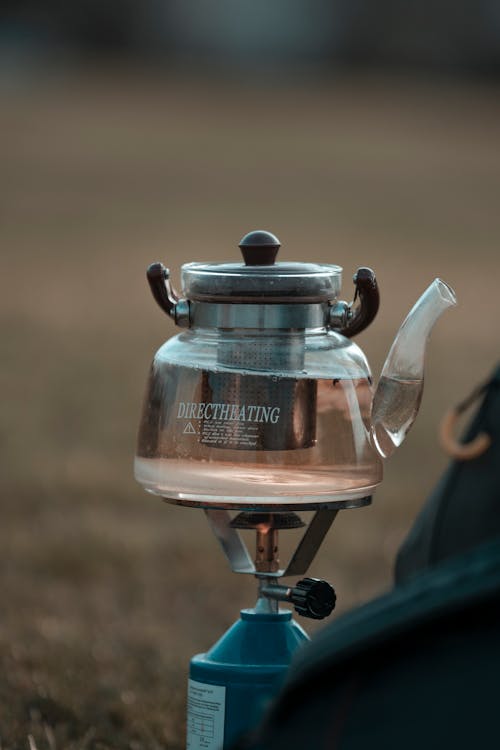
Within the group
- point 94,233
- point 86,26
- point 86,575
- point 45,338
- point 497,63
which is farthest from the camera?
point 86,26

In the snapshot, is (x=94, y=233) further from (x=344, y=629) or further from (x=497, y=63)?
(x=497, y=63)

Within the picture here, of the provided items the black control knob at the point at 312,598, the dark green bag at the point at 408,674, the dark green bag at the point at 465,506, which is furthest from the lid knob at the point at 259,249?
the dark green bag at the point at 408,674

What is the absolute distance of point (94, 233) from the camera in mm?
20672

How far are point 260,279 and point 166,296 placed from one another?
30 cm

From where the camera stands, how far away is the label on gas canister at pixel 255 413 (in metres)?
2.54

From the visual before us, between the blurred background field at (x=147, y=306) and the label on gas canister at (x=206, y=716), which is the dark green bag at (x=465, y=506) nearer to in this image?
the label on gas canister at (x=206, y=716)

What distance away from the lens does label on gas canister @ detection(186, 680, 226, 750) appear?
2527 mm

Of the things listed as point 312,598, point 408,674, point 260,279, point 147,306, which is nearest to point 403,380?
point 260,279

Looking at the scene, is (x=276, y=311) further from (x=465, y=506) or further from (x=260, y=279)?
(x=465, y=506)

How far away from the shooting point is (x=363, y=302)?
273 cm

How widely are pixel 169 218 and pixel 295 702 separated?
21040 mm

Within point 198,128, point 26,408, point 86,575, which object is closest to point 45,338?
point 26,408

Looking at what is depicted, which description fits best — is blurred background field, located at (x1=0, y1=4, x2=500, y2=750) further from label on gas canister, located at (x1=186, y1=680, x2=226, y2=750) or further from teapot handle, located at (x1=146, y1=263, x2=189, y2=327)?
teapot handle, located at (x1=146, y1=263, x2=189, y2=327)

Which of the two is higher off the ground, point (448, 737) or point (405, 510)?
point (448, 737)
